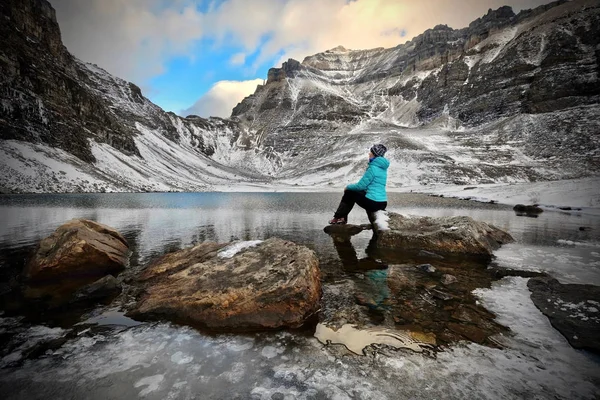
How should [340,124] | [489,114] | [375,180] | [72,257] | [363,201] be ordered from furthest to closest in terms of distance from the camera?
[340,124] < [489,114] < [363,201] < [375,180] < [72,257]

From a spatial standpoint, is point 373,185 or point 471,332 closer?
point 471,332

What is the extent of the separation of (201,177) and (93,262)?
117 m

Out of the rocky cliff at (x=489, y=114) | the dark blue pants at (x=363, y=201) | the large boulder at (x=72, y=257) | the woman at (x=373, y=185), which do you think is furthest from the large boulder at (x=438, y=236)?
the rocky cliff at (x=489, y=114)

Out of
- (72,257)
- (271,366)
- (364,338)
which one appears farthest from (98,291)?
(364,338)

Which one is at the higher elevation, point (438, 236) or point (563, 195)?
point (563, 195)

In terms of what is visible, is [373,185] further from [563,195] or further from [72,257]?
[563,195]

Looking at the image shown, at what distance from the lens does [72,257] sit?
7379 millimetres

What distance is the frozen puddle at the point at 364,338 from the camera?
401 cm

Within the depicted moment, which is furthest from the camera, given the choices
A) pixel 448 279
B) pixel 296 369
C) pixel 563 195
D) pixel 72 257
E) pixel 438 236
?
pixel 563 195

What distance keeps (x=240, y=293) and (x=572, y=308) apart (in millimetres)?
6063

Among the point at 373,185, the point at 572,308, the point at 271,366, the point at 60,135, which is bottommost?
the point at 271,366

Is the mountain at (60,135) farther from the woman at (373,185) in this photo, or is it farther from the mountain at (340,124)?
the woman at (373,185)

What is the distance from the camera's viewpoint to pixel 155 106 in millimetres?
171125

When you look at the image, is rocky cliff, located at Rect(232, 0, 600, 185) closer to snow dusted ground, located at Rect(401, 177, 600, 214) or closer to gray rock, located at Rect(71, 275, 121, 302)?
snow dusted ground, located at Rect(401, 177, 600, 214)
